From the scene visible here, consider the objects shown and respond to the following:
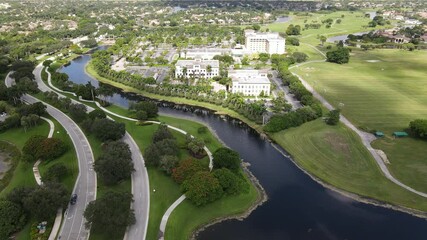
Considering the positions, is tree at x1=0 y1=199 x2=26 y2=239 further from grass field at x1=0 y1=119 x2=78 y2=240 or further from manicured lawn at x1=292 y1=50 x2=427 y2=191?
manicured lawn at x1=292 y1=50 x2=427 y2=191

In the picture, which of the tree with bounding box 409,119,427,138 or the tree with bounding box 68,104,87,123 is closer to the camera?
the tree with bounding box 409,119,427,138

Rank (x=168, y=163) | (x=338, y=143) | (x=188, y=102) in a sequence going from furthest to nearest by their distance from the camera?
(x=188, y=102) < (x=338, y=143) < (x=168, y=163)

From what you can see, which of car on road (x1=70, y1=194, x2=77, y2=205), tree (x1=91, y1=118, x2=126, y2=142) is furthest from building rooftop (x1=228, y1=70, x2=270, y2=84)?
car on road (x1=70, y1=194, x2=77, y2=205)

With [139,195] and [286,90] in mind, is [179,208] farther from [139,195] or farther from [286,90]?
[286,90]

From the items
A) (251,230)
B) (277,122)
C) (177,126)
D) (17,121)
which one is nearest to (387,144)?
(277,122)

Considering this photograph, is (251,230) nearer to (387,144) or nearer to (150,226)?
(150,226)

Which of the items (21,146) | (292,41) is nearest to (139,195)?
(21,146)

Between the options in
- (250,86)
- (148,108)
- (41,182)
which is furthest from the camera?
(250,86)

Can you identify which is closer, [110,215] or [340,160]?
[110,215]
